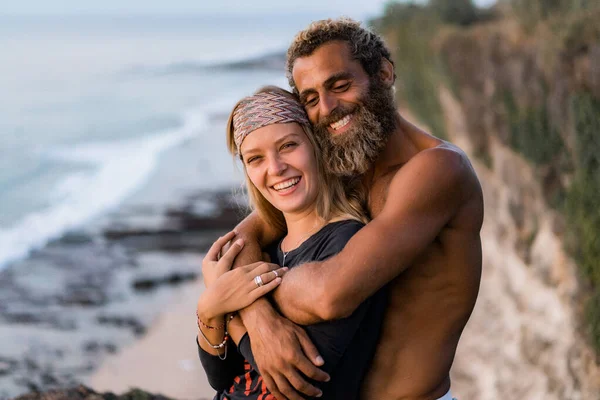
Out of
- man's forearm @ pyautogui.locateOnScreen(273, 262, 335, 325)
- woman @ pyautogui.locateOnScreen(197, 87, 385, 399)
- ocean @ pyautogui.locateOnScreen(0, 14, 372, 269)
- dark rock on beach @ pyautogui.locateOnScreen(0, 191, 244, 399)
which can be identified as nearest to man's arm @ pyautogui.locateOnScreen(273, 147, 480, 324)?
man's forearm @ pyautogui.locateOnScreen(273, 262, 335, 325)

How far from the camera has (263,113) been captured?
2.82 m

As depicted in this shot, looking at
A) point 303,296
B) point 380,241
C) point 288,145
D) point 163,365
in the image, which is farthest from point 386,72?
point 163,365

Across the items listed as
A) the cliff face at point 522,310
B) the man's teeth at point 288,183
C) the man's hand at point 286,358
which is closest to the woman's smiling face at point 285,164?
the man's teeth at point 288,183

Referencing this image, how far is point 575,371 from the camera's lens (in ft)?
21.7

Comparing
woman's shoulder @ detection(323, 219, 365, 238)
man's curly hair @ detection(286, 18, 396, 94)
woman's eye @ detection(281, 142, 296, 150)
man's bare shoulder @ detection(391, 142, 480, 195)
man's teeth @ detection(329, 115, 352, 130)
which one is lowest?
woman's shoulder @ detection(323, 219, 365, 238)

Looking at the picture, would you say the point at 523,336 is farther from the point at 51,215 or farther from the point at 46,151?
the point at 46,151

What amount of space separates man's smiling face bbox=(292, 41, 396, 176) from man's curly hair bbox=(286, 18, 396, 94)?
3 centimetres

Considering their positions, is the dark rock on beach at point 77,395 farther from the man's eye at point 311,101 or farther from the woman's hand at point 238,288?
the man's eye at point 311,101

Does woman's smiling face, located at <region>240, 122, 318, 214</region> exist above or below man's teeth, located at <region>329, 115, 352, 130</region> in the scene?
below

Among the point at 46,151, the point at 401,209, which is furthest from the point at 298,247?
the point at 46,151

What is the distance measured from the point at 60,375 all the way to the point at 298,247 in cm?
671

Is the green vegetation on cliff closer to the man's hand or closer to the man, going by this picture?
the man

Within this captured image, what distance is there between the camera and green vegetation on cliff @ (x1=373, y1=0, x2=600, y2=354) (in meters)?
6.58

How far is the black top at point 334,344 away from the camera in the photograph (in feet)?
8.39
